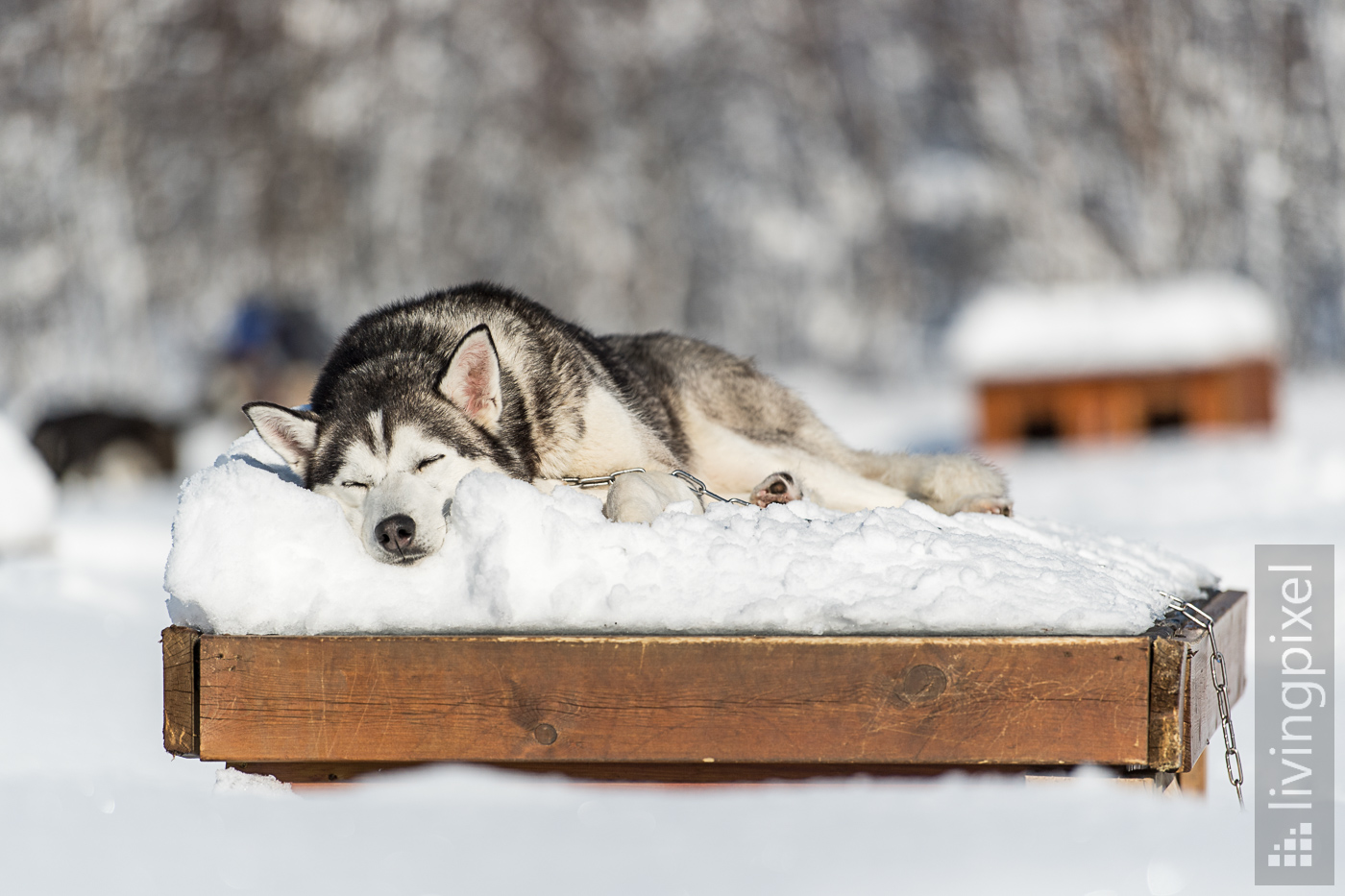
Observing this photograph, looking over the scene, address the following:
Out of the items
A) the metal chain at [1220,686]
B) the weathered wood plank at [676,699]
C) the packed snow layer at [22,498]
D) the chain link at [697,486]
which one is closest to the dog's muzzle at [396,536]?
the weathered wood plank at [676,699]

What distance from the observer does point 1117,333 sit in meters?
10.3

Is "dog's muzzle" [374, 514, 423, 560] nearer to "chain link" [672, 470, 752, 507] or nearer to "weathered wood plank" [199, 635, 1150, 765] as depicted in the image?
"weathered wood plank" [199, 635, 1150, 765]

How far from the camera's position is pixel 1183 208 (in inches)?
570

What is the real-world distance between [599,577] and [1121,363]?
356 inches

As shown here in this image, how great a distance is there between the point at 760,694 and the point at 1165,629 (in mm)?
859

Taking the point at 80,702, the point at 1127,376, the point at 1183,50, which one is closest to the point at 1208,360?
the point at 1127,376

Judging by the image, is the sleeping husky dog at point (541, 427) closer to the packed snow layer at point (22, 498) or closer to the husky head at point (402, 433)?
the husky head at point (402, 433)

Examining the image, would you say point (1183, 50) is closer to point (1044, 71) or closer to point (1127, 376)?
point (1044, 71)

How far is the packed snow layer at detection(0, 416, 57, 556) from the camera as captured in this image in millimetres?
5789

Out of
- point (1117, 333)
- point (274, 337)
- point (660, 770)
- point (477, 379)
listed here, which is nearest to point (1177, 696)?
point (660, 770)

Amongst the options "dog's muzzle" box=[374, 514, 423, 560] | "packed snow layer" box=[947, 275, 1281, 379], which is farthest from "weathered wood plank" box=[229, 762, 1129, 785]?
"packed snow layer" box=[947, 275, 1281, 379]

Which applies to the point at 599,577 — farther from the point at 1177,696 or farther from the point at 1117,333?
the point at 1117,333

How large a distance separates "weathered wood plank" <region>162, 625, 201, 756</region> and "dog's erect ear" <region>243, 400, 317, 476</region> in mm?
594

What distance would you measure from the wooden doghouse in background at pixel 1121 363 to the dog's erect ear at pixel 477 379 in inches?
329
